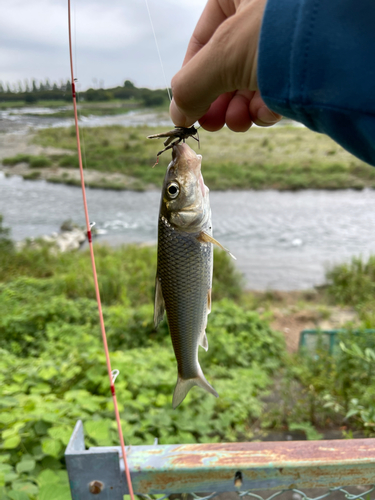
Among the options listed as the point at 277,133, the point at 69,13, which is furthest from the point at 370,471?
the point at 277,133

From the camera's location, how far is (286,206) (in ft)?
51.2

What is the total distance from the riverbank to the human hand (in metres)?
7.86

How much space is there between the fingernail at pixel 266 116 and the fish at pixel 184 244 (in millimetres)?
333

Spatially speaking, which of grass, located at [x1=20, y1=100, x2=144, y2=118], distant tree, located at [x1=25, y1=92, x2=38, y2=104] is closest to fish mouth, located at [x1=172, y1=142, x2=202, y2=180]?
grass, located at [x1=20, y1=100, x2=144, y2=118]

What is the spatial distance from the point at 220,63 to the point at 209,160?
15844 mm

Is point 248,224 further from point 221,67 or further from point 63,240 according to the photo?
point 221,67

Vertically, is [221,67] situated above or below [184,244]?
above

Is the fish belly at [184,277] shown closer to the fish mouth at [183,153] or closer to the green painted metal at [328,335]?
the fish mouth at [183,153]

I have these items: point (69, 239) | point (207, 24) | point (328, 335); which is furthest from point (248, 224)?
point (207, 24)

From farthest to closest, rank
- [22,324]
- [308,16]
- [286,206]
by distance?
[286,206] → [22,324] → [308,16]

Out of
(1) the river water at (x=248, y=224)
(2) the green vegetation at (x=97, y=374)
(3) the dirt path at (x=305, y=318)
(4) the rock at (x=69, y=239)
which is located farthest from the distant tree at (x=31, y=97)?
(4) the rock at (x=69, y=239)

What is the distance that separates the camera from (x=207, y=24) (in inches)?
42.8

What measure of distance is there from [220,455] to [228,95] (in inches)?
46.6

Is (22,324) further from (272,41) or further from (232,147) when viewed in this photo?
(232,147)
